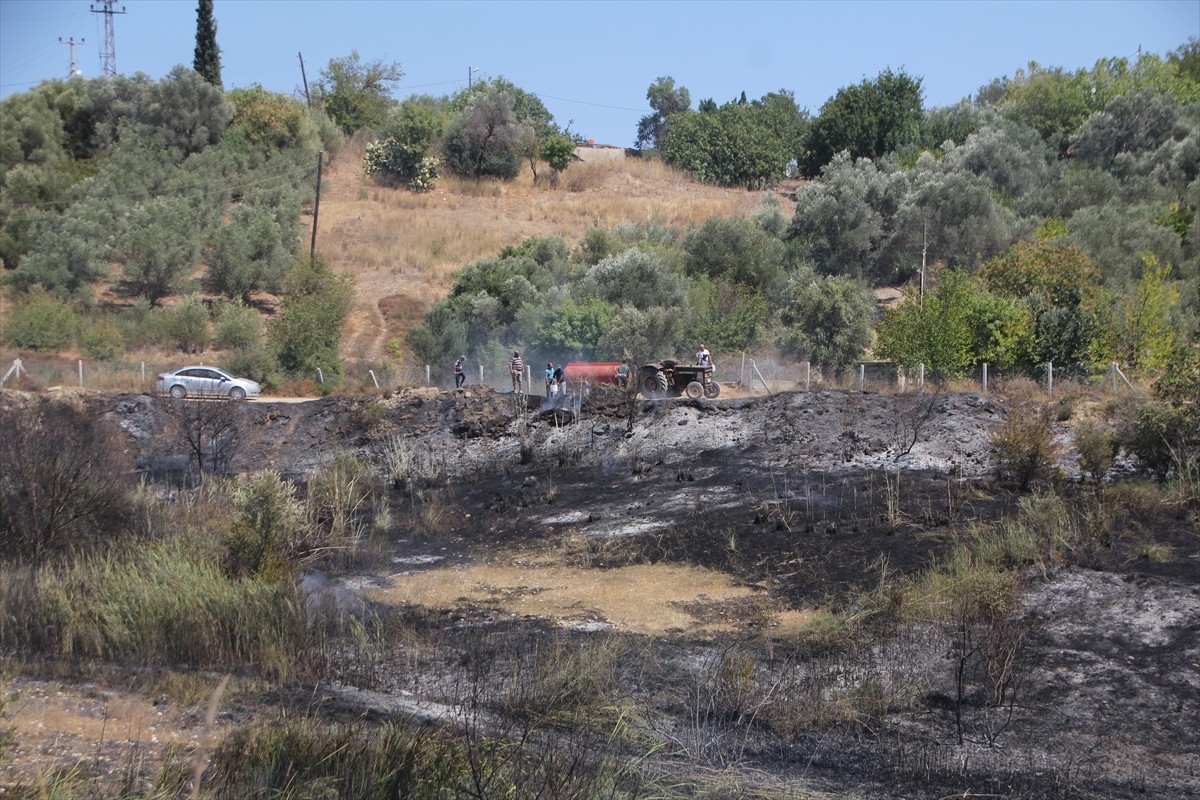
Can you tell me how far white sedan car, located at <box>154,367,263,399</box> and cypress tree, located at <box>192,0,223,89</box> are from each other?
1723 inches

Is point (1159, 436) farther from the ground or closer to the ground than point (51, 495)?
farther from the ground

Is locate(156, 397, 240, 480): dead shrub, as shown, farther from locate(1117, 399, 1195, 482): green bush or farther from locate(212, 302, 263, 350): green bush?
locate(1117, 399, 1195, 482): green bush

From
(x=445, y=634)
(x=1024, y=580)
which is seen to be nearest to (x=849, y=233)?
(x=1024, y=580)

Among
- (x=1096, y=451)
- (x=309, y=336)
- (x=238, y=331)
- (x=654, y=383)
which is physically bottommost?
(x=1096, y=451)

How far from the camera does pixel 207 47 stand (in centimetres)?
7419

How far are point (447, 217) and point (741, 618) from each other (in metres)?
50.7

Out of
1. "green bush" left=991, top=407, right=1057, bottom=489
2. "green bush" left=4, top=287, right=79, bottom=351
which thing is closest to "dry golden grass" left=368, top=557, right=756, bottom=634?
"green bush" left=991, top=407, right=1057, bottom=489

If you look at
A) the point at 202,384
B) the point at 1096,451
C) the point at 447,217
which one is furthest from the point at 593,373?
the point at 447,217

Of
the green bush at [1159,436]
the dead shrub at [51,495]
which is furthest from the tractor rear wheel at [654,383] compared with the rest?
the dead shrub at [51,495]

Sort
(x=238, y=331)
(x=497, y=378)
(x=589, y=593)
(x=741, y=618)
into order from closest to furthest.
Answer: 1. (x=741, y=618)
2. (x=589, y=593)
3. (x=497, y=378)
4. (x=238, y=331)

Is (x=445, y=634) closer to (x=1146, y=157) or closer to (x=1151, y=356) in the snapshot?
(x=1151, y=356)

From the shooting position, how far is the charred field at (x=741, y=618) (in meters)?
9.76

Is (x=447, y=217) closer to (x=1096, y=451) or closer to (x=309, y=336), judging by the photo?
(x=309, y=336)

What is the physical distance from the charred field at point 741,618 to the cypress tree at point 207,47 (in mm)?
54386
